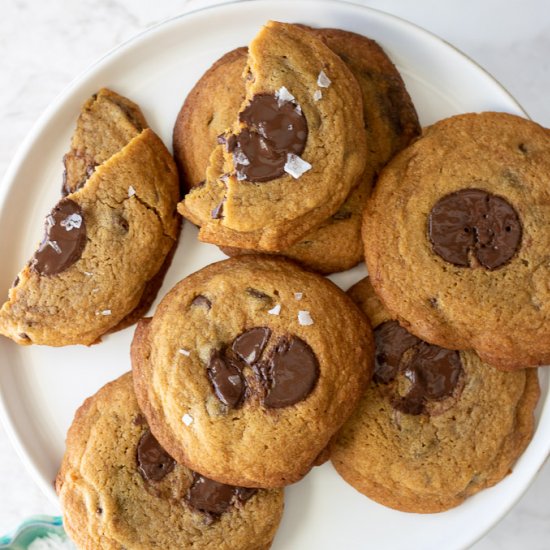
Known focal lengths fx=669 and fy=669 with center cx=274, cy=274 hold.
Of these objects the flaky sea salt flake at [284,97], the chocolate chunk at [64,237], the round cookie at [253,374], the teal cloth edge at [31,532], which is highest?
the flaky sea salt flake at [284,97]

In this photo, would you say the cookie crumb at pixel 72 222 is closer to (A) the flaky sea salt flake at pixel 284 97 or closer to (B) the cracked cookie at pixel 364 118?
(B) the cracked cookie at pixel 364 118

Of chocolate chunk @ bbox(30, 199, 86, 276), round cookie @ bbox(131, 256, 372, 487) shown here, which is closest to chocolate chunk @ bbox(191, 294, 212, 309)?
round cookie @ bbox(131, 256, 372, 487)

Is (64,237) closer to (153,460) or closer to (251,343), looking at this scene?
(251,343)

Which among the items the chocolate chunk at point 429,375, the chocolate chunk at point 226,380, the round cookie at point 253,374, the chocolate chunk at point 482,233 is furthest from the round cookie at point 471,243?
the chocolate chunk at point 226,380

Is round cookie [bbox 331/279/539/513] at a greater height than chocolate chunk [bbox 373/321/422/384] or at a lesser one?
lesser

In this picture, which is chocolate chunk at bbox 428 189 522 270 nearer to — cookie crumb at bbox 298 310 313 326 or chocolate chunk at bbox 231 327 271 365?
cookie crumb at bbox 298 310 313 326

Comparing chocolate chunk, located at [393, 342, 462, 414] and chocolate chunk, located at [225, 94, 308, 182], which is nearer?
chocolate chunk, located at [225, 94, 308, 182]

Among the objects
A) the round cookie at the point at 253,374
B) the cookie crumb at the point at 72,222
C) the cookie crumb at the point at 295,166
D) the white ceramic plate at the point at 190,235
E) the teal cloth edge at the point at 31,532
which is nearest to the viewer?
the cookie crumb at the point at 295,166
